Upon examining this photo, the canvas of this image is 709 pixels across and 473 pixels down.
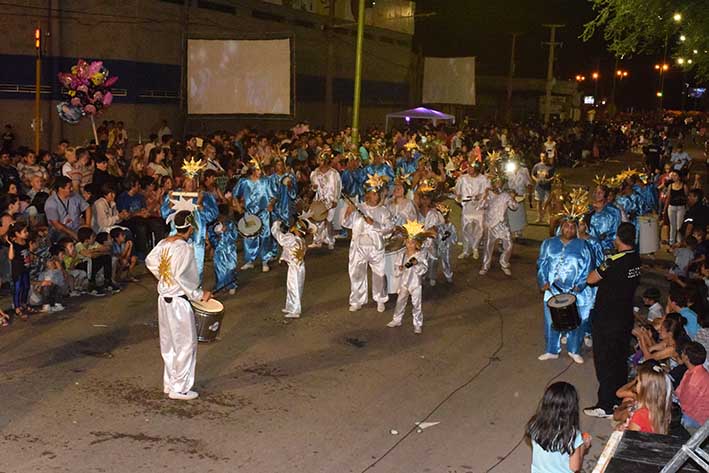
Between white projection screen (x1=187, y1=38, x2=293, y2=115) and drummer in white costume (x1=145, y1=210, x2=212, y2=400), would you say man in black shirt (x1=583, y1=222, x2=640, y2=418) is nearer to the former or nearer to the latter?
drummer in white costume (x1=145, y1=210, x2=212, y2=400)

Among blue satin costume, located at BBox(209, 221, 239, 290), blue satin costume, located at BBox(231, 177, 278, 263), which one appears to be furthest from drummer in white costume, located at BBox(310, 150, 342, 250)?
blue satin costume, located at BBox(209, 221, 239, 290)

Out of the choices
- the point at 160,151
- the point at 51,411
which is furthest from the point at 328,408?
the point at 160,151

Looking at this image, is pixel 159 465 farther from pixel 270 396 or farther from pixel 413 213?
pixel 413 213

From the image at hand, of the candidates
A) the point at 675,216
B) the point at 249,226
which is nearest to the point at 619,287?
the point at 249,226

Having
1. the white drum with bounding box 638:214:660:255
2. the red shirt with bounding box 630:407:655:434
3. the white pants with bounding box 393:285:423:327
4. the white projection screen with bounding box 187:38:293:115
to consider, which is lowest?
the white pants with bounding box 393:285:423:327

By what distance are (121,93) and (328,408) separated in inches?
748

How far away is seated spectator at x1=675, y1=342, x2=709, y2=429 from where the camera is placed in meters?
7.74

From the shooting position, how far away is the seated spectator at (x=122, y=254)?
13422 mm

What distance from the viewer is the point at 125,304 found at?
12336 mm

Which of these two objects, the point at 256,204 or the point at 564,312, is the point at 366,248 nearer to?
the point at 256,204

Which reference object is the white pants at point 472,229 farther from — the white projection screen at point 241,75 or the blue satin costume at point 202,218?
the white projection screen at point 241,75

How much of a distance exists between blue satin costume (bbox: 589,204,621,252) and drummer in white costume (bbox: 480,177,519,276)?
1778mm

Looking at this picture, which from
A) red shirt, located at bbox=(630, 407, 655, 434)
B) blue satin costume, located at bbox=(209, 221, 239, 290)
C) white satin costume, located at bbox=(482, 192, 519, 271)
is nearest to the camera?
red shirt, located at bbox=(630, 407, 655, 434)

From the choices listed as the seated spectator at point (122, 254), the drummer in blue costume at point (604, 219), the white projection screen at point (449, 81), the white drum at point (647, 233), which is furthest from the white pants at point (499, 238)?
the white projection screen at point (449, 81)
